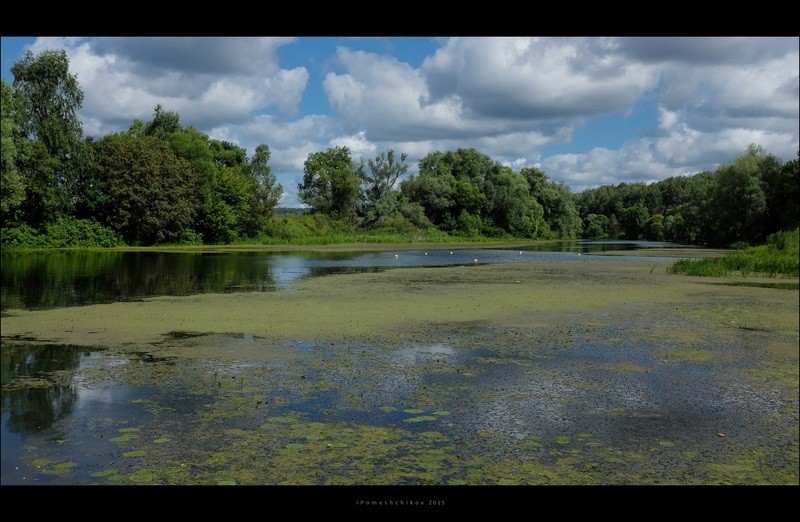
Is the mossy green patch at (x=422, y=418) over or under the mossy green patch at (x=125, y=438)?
under

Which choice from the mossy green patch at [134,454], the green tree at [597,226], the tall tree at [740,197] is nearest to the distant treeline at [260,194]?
the tall tree at [740,197]

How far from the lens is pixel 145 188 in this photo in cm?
4119

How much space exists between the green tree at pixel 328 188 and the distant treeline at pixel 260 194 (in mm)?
136

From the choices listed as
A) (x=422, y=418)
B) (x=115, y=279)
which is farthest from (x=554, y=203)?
(x=422, y=418)

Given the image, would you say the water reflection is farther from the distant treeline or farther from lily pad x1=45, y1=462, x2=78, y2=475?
the distant treeline

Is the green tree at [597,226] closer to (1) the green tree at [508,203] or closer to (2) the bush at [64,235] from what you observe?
(1) the green tree at [508,203]

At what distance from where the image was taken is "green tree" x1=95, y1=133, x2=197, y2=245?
38.4m

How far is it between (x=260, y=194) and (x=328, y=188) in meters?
7.85

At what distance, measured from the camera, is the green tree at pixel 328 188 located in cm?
6097

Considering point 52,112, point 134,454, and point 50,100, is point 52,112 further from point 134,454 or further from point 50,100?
point 134,454

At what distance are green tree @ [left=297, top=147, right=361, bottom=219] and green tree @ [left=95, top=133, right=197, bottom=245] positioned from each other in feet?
47.7

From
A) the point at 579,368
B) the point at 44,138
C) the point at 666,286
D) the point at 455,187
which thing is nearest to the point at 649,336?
the point at 579,368

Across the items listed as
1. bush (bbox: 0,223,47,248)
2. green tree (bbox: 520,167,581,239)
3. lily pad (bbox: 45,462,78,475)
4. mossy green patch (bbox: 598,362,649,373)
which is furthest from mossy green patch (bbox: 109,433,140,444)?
green tree (bbox: 520,167,581,239)
